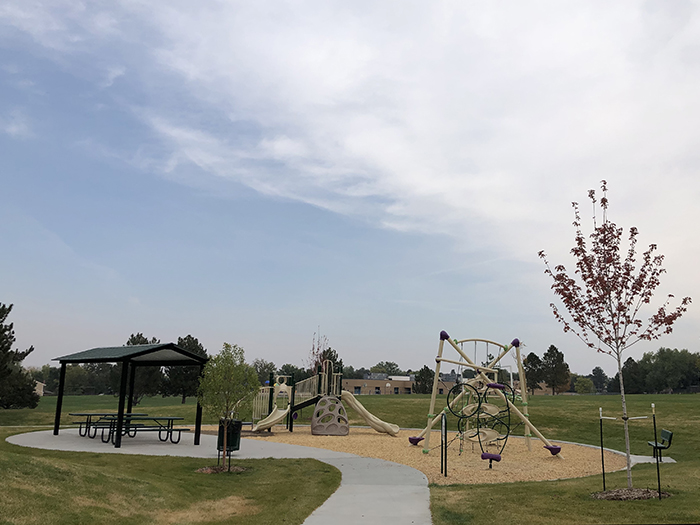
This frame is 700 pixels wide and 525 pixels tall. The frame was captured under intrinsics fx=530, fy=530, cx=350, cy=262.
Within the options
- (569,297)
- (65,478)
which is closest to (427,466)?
(569,297)

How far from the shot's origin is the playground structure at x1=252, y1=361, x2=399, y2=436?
21938mm

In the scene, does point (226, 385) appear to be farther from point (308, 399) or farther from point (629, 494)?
point (308, 399)

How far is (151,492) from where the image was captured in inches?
362

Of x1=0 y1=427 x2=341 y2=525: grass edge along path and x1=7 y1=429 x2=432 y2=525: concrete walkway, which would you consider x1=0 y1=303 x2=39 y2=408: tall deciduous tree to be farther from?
x1=0 y1=427 x2=341 y2=525: grass edge along path

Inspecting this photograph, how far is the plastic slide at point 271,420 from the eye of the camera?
21.3m

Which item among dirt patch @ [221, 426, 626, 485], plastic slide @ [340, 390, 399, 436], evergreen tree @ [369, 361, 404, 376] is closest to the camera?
dirt patch @ [221, 426, 626, 485]

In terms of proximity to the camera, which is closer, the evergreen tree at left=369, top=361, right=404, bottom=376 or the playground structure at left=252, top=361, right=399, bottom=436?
the playground structure at left=252, top=361, right=399, bottom=436

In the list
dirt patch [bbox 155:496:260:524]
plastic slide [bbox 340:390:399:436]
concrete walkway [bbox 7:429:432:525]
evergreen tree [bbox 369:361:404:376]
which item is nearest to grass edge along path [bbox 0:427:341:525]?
dirt patch [bbox 155:496:260:524]

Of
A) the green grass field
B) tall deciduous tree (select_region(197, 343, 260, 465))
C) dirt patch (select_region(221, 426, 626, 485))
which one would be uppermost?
tall deciduous tree (select_region(197, 343, 260, 465))

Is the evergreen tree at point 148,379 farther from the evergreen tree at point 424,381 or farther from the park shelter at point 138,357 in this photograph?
the evergreen tree at point 424,381

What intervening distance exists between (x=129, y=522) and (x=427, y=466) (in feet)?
25.7

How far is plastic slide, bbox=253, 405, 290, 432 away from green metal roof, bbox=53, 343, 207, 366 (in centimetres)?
526

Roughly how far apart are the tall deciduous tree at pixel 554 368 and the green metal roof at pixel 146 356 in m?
60.9

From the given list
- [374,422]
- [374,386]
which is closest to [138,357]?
[374,422]
